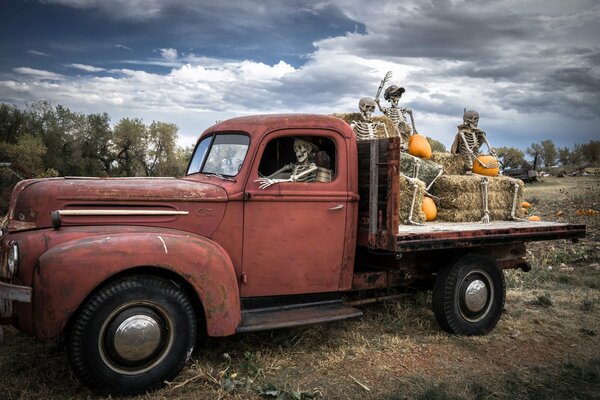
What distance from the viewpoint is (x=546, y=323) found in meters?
5.74

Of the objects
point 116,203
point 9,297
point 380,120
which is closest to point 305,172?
point 116,203

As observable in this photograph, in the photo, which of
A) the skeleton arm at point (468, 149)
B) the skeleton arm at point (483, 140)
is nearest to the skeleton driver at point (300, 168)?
the skeleton arm at point (468, 149)

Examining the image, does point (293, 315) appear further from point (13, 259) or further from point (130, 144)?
point (130, 144)

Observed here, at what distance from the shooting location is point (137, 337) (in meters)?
3.57

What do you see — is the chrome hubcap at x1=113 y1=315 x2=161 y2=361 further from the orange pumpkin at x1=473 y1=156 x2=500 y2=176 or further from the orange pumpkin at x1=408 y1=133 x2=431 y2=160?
the orange pumpkin at x1=473 y1=156 x2=500 y2=176

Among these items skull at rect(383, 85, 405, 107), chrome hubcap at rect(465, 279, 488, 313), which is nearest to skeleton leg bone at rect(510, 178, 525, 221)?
chrome hubcap at rect(465, 279, 488, 313)

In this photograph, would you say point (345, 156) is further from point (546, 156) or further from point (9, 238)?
point (546, 156)

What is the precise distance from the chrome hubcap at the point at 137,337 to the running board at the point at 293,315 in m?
0.70

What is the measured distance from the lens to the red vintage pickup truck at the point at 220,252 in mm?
3459

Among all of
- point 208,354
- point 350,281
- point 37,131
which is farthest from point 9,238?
point 37,131

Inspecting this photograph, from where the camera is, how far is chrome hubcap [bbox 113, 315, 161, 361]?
11.6ft

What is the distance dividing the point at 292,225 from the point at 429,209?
2.68m

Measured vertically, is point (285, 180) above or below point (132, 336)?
above

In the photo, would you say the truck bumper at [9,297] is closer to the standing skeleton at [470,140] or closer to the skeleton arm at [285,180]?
the skeleton arm at [285,180]
